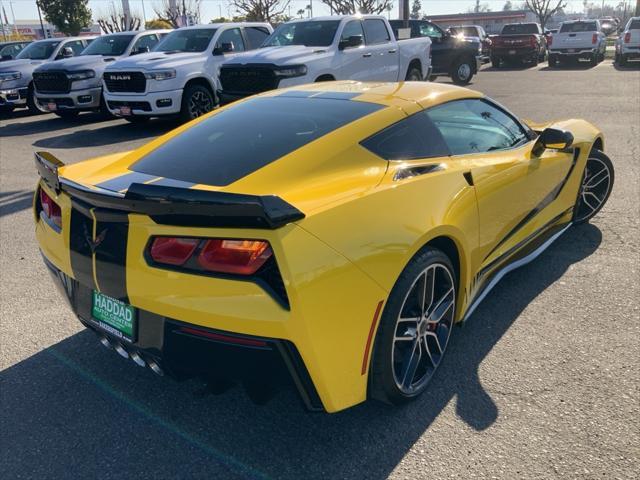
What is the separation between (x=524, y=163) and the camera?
12.0ft

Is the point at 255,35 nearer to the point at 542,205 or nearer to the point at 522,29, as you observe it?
the point at 542,205

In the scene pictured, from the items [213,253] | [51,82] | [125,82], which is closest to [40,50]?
[51,82]

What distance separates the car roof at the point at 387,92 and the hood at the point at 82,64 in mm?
10217

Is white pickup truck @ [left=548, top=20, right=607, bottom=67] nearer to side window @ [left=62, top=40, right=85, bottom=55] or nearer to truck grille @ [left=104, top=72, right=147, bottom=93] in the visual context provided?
side window @ [left=62, top=40, right=85, bottom=55]

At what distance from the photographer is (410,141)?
3039 mm

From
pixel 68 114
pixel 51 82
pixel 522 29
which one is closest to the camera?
pixel 51 82

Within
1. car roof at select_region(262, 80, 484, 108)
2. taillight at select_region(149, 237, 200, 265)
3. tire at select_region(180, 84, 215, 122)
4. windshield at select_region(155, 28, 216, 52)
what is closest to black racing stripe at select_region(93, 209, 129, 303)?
taillight at select_region(149, 237, 200, 265)

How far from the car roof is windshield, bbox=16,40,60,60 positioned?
1334 cm

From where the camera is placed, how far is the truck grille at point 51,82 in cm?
1223

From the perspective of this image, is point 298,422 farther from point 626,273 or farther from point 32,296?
point 626,273

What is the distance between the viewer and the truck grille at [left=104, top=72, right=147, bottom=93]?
1061 cm

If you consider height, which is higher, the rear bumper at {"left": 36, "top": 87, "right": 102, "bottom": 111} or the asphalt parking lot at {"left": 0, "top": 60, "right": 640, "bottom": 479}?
the rear bumper at {"left": 36, "top": 87, "right": 102, "bottom": 111}

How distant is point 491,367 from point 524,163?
136 centimetres

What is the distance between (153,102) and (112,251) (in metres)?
8.95
